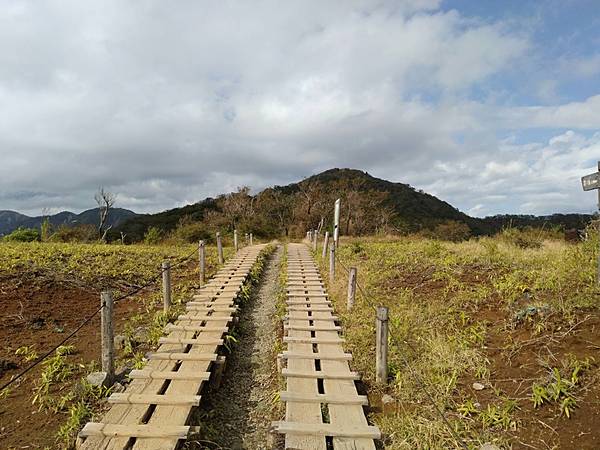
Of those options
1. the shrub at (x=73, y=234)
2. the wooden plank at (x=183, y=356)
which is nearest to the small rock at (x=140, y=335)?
the wooden plank at (x=183, y=356)

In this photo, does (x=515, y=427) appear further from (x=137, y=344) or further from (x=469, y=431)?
(x=137, y=344)

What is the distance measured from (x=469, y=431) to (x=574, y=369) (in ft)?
4.82

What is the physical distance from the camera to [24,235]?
2011 centimetres

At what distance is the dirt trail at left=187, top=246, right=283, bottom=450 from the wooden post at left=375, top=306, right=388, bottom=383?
138 centimetres

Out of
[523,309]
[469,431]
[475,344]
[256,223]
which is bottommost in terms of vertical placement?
[469,431]

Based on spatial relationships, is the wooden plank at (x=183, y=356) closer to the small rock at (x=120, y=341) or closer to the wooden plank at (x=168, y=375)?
the wooden plank at (x=168, y=375)

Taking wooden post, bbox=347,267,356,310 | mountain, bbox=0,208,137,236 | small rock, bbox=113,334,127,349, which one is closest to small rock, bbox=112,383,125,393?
small rock, bbox=113,334,127,349

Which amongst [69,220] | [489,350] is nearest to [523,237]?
[489,350]

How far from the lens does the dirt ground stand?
4.07m

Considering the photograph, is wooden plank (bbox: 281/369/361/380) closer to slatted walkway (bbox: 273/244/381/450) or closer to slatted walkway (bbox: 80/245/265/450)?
slatted walkway (bbox: 273/244/381/450)

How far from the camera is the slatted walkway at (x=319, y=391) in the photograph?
3.66 m

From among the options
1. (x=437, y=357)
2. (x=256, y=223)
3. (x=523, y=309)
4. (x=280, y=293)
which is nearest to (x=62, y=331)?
(x=280, y=293)

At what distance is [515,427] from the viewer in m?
3.71

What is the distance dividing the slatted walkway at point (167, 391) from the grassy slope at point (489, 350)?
2.07 m
